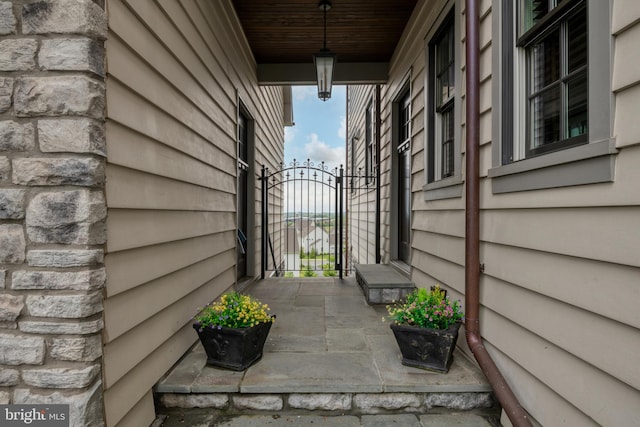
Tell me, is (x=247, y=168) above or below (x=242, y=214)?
above

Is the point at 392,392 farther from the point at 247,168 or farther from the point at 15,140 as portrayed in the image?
the point at 247,168

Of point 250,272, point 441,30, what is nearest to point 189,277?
point 250,272

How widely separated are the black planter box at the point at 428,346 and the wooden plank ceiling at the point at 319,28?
3.27m

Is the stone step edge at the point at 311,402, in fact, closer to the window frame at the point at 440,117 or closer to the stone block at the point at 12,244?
the stone block at the point at 12,244

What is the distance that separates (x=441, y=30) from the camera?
9.82ft

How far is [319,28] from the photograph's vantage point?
4.17 meters

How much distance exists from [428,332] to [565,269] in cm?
88

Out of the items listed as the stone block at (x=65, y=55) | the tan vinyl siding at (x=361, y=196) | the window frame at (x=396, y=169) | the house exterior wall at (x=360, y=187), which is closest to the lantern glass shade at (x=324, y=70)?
the window frame at (x=396, y=169)

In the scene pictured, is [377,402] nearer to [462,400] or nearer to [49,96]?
[462,400]

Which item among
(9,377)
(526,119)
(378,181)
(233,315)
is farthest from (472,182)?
(378,181)

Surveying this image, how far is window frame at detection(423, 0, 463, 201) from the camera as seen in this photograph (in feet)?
8.33

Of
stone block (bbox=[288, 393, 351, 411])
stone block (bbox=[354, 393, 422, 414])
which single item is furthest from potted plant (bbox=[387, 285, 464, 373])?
stone block (bbox=[288, 393, 351, 411])

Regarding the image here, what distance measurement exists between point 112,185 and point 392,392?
176cm

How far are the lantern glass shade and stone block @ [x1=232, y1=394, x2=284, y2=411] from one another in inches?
132
